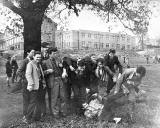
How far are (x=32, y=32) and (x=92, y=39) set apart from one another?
3.61m

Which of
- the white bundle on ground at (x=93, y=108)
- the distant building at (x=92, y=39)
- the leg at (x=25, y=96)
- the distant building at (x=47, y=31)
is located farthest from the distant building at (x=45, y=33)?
the white bundle on ground at (x=93, y=108)

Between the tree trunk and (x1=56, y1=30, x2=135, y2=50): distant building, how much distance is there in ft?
7.16

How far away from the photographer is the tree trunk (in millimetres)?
8883

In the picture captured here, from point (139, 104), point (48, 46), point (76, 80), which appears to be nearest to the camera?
point (48, 46)

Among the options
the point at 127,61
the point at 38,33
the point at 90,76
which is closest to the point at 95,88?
the point at 90,76

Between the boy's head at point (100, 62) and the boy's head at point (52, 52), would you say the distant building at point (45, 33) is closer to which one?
the boy's head at point (100, 62)

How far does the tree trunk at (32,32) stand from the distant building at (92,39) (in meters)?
2.18

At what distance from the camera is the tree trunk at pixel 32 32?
888cm

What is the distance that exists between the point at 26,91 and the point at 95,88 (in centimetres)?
214

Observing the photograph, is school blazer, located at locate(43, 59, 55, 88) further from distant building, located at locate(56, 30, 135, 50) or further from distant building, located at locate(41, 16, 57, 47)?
distant building, located at locate(41, 16, 57, 47)

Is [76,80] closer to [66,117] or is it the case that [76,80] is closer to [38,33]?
[66,117]

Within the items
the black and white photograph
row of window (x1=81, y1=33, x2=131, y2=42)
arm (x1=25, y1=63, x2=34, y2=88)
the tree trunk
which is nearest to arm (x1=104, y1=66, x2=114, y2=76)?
the black and white photograph

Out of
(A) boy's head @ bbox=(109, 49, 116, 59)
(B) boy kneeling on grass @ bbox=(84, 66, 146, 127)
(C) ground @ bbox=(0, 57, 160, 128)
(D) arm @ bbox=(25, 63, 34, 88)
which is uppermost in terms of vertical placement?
(A) boy's head @ bbox=(109, 49, 116, 59)

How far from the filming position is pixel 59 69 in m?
6.76
